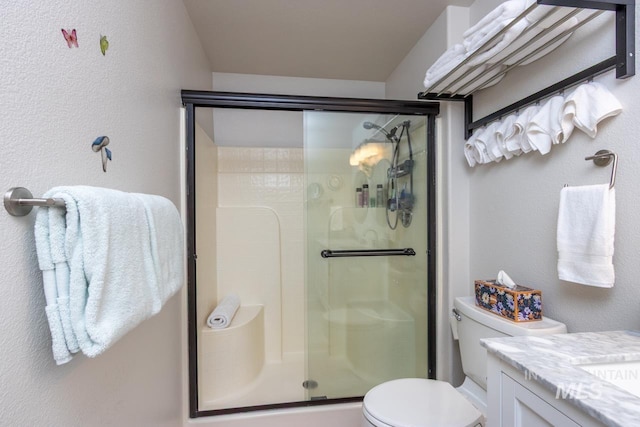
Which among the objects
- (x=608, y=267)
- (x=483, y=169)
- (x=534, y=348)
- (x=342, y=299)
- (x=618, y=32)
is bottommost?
(x=342, y=299)

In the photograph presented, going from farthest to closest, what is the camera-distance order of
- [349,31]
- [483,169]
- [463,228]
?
[349,31]
[463,228]
[483,169]

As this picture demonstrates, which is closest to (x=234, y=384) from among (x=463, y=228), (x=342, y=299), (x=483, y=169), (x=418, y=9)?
(x=342, y=299)

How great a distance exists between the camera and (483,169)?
156 centimetres

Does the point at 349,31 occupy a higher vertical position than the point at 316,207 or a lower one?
higher

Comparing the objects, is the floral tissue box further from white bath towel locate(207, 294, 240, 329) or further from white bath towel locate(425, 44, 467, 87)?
white bath towel locate(207, 294, 240, 329)

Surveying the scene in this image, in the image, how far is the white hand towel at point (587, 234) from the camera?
88 centimetres

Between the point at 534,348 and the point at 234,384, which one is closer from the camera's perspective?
the point at 534,348

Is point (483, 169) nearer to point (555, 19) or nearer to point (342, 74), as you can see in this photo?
point (555, 19)

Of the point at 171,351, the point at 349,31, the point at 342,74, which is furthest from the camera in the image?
the point at 342,74

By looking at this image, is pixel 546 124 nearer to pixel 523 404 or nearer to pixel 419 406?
pixel 523 404

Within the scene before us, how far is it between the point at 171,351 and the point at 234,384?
0.68 meters

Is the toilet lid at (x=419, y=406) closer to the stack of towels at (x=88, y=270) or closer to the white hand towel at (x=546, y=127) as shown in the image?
the stack of towels at (x=88, y=270)

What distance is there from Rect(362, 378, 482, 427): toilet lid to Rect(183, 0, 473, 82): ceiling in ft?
6.28

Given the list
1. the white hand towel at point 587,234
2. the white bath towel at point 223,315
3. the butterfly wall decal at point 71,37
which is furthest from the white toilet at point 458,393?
the butterfly wall decal at point 71,37
